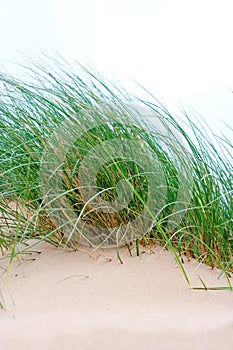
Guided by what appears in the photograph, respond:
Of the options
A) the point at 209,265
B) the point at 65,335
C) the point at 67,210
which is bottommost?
the point at 209,265

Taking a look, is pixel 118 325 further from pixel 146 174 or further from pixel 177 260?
pixel 146 174

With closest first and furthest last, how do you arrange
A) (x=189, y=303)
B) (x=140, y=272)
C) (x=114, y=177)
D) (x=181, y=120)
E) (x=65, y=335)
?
(x=65, y=335) → (x=189, y=303) → (x=140, y=272) → (x=114, y=177) → (x=181, y=120)

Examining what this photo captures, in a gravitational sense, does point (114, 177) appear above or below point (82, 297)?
above

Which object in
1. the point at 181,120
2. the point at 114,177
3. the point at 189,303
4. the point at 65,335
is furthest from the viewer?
the point at 181,120

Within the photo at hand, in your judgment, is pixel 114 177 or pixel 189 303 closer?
pixel 189 303

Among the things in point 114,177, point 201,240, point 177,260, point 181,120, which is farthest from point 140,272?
point 181,120

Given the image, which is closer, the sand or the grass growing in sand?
the sand

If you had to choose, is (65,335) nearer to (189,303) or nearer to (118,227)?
(189,303)

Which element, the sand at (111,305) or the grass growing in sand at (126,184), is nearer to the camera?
the sand at (111,305)
